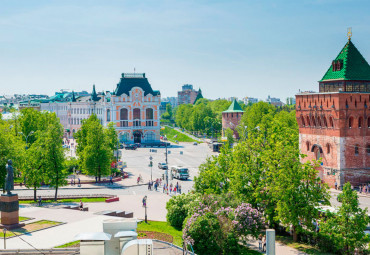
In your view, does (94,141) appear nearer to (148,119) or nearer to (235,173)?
(235,173)

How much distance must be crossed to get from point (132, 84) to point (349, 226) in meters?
86.5

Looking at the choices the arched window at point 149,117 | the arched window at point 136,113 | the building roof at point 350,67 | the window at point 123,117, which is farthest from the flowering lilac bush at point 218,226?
the arched window at point 149,117

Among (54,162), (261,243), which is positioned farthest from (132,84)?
(261,243)

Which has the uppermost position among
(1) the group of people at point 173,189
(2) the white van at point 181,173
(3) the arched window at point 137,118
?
(3) the arched window at point 137,118

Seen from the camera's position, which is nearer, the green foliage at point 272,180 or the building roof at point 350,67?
the green foliage at point 272,180

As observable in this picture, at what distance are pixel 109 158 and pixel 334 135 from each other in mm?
27565

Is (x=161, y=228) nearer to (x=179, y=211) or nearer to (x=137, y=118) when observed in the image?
(x=179, y=211)

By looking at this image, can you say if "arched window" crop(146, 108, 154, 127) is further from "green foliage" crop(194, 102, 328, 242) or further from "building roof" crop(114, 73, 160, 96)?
"green foliage" crop(194, 102, 328, 242)

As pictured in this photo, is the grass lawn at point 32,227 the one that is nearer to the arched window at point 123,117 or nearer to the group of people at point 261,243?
the group of people at point 261,243

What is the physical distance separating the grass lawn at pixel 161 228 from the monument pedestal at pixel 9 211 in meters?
8.54

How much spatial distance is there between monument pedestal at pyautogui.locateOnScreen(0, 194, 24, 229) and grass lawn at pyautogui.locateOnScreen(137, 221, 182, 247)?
8.54 metres

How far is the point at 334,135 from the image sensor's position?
4875 centimetres

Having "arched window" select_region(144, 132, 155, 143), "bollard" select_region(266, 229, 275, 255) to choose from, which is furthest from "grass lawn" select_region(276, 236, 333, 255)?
"arched window" select_region(144, 132, 155, 143)

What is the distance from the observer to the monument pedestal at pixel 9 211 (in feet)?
97.7
